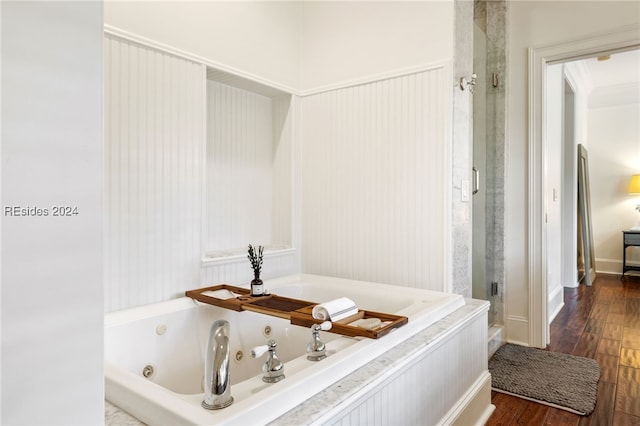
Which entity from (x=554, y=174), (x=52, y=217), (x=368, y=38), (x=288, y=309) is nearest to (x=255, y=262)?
(x=288, y=309)

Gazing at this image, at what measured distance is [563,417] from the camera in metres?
2.05

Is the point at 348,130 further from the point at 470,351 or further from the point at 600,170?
the point at 600,170

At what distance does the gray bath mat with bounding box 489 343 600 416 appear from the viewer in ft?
7.23

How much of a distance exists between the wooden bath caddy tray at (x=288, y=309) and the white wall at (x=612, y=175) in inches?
233

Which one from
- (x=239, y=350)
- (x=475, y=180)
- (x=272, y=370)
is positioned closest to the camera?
(x=272, y=370)

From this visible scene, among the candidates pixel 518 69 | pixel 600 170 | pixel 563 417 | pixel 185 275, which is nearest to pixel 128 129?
pixel 185 275

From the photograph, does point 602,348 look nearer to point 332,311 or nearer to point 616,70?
point 332,311

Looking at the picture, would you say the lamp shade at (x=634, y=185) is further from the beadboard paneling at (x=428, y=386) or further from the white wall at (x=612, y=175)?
the beadboard paneling at (x=428, y=386)

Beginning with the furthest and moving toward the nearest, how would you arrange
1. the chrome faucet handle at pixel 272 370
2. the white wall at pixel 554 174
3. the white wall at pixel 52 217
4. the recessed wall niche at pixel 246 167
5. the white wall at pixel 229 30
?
the white wall at pixel 554 174 → the recessed wall niche at pixel 246 167 → the white wall at pixel 229 30 → the chrome faucet handle at pixel 272 370 → the white wall at pixel 52 217

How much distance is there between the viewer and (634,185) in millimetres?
5684

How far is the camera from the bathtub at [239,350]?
1.02m

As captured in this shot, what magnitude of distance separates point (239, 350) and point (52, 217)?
5.43 feet

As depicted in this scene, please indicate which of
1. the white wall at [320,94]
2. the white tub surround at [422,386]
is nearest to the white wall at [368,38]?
the white wall at [320,94]

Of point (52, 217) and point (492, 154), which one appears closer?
point (52, 217)
